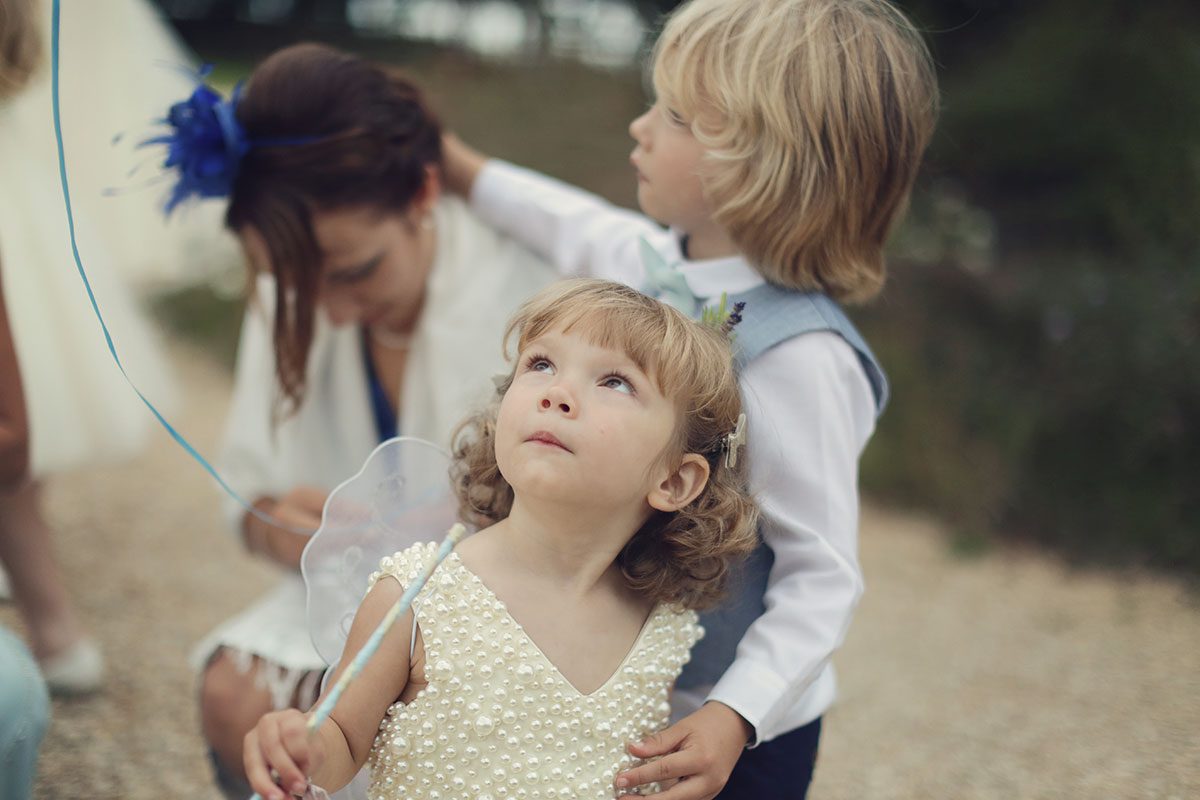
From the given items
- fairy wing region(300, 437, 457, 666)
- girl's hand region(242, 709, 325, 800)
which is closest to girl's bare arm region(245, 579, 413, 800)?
girl's hand region(242, 709, 325, 800)

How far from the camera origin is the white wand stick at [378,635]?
121cm

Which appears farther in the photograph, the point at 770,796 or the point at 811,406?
the point at 770,796

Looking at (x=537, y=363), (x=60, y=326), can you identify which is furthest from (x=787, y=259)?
(x=60, y=326)

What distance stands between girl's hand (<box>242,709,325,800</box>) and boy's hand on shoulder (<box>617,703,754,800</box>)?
40 centimetres

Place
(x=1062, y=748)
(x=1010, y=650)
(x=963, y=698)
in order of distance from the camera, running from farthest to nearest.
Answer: (x=1010, y=650) < (x=963, y=698) < (x=1062, y=748)

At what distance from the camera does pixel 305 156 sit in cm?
199

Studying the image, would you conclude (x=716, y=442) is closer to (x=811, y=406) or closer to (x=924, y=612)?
(x=811, y=406)

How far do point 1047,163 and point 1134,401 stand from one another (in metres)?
1.25

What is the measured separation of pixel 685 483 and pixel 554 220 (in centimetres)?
90

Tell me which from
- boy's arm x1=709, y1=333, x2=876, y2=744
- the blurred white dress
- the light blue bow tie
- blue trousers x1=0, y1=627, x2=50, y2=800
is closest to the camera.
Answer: blue trousers x1=0, y1=627, x2=50, y2=800

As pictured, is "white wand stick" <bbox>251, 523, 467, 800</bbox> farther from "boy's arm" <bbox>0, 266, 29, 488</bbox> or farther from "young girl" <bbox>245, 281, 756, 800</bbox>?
"boy's arm" <bbox>0, 266, 29, 488</bbox>

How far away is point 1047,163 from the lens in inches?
177

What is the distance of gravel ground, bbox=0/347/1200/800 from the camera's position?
238 cm

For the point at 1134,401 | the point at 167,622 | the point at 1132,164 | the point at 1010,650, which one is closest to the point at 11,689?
the point at 167,622
